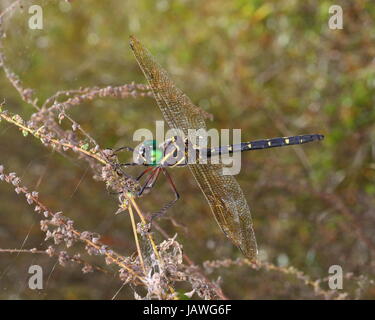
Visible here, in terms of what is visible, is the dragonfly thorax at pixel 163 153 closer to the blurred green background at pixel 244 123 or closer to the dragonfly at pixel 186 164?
the dragonfly at pixel 186 164

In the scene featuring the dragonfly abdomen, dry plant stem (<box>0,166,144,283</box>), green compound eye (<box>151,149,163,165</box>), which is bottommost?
dry plant stem (<box>0,166,144,283</box>)

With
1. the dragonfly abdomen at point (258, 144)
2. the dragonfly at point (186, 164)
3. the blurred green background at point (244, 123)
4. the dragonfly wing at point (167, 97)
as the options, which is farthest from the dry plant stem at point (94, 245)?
the blurred green background at point (244, 123)

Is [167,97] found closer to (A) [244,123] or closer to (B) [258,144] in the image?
(B) [258,144]

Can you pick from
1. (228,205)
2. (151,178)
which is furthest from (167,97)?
(228,205)

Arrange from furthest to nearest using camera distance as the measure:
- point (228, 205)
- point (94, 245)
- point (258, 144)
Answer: point (258, 144) < point (228, 205) < point (94, 245)

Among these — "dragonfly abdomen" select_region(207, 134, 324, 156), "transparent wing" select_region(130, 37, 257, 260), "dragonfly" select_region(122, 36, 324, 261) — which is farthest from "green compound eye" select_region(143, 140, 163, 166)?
"dragonfly abdomen" select_region(207, 134, 324, 156)

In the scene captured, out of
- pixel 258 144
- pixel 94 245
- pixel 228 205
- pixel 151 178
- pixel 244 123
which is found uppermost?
pixel 244 123

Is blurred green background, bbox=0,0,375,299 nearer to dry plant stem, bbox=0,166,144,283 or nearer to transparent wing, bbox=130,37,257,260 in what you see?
transparent wing, bbox=130,37,257,260

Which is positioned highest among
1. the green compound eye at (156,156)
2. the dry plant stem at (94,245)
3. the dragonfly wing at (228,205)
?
the green compound eye at (156,156)
